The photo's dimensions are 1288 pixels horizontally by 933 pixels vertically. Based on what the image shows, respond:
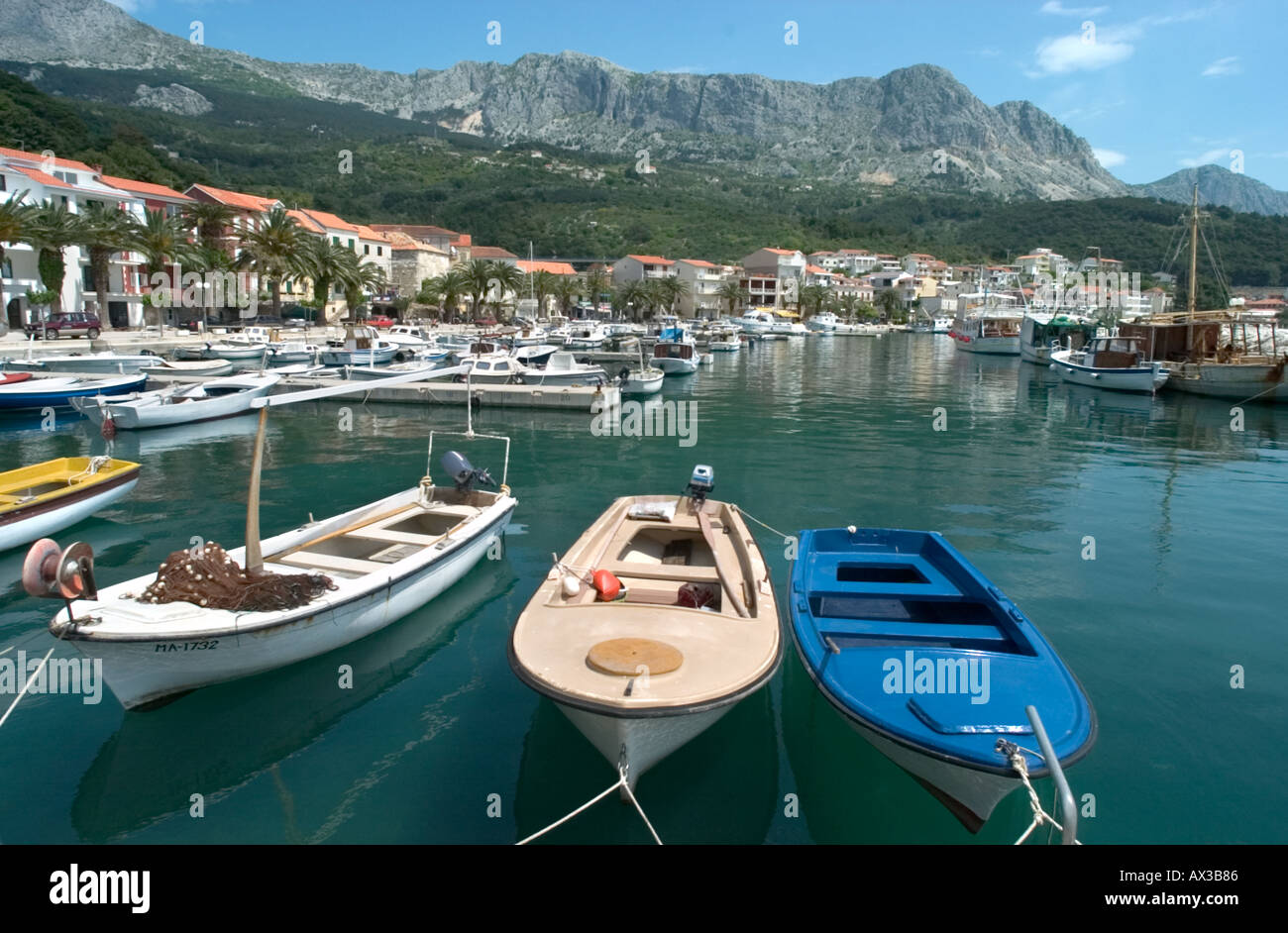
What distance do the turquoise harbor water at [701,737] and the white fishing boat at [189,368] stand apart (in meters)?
13.9

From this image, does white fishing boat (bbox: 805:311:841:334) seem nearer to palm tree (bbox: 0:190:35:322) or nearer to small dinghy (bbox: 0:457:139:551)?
palm tree (bbox: 0:190:35:322)

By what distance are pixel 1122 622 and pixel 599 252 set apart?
13780cm

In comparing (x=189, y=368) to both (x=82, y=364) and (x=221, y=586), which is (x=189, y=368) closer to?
(x=82, y=364)

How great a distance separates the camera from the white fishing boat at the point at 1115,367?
139ft

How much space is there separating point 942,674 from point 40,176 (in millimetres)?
70425

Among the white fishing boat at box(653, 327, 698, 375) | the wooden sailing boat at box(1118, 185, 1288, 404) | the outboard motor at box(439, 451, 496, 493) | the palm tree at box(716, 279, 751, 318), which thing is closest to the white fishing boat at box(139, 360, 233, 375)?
the white fishing boat at box(653, 327, 698, 375)

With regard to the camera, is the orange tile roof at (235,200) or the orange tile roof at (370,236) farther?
the orange tile roof at (370,236)

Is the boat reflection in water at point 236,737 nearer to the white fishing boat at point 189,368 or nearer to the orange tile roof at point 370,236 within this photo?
the white fishing boat at point 189,368

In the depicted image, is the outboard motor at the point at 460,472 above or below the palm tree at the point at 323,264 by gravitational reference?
below

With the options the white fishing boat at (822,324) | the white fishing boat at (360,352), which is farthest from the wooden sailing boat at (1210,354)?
the white fishing boat at (822,324)

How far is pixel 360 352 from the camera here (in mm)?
43812

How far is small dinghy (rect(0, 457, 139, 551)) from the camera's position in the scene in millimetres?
13906

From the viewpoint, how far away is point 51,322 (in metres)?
47.2

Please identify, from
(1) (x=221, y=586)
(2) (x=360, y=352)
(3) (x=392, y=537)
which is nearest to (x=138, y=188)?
(2) (x=360, y=352)
